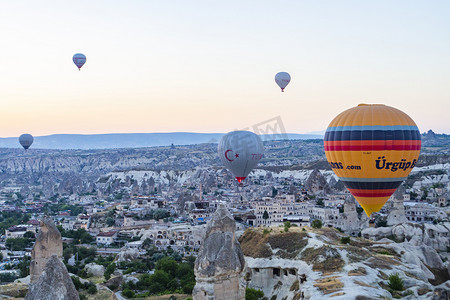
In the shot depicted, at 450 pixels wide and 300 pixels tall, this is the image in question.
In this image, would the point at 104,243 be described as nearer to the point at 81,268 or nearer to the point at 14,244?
the point at 14,244

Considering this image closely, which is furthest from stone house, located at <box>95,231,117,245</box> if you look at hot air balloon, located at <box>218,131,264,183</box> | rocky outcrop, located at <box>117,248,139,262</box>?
hot air balloon, located at <box>218,131,264,183</box>

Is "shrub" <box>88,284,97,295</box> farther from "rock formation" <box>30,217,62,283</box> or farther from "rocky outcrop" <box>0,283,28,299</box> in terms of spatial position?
"rock formation" <box>30,217,62,283</box>

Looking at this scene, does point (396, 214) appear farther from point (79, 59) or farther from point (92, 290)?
point (79, 59)

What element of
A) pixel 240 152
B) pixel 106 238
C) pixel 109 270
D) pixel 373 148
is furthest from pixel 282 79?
pixel 373 148

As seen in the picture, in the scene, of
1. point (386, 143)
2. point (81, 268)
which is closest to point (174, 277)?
point (81, 268)

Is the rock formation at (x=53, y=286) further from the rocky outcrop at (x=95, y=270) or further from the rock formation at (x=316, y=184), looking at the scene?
the rock formation at (x=316, y=184)

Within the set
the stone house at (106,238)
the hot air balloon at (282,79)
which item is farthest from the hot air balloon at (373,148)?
the stone house at (106,238)
